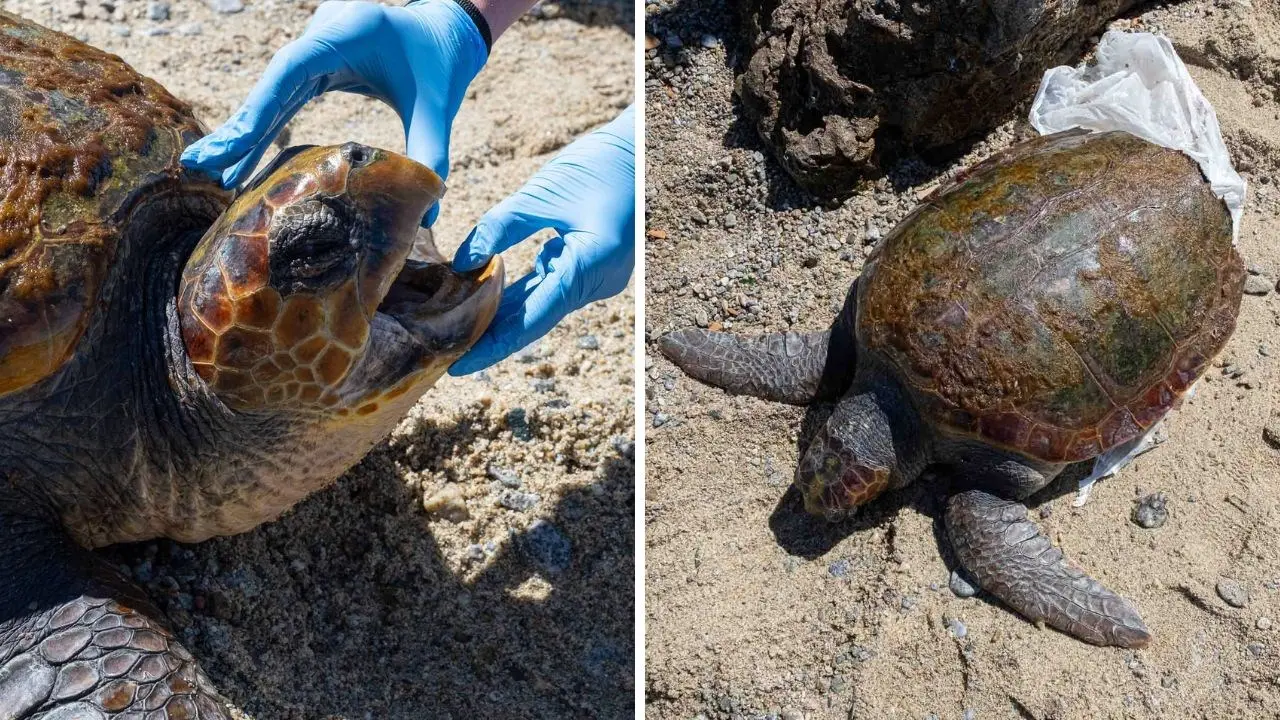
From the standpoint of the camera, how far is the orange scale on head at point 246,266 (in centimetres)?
146

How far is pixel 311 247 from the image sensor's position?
1.45 metres

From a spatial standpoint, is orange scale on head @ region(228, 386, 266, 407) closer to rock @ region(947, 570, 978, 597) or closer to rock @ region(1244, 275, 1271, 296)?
rock @ region(947, 570, 978, 597)

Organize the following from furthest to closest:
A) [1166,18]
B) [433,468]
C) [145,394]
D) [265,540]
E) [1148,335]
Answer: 1. [1166,18]
2. [1148,335]
3. [433,468]
4. [265,540]
5. [145,394]

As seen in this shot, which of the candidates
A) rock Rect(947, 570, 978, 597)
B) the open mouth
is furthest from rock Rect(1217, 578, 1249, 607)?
the open mouth

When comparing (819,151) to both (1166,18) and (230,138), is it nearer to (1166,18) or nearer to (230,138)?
(1166,18)

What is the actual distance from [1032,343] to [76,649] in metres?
1.95

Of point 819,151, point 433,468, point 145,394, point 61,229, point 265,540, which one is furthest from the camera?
point 819,151

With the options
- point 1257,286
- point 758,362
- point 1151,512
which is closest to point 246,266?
point 758,362

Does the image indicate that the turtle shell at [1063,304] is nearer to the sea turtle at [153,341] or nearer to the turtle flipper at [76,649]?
the sea turtle at [153,341]

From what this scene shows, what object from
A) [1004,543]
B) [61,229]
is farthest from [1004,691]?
[61,229]

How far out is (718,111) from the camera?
311cm

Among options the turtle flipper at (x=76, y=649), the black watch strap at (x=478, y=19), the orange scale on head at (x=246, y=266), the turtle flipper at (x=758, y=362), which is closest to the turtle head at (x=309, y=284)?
the orange scale on head at (x=246, y=266)

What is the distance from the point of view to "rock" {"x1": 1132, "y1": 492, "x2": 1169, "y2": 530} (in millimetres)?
2400

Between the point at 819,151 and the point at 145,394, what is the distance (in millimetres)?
1833
